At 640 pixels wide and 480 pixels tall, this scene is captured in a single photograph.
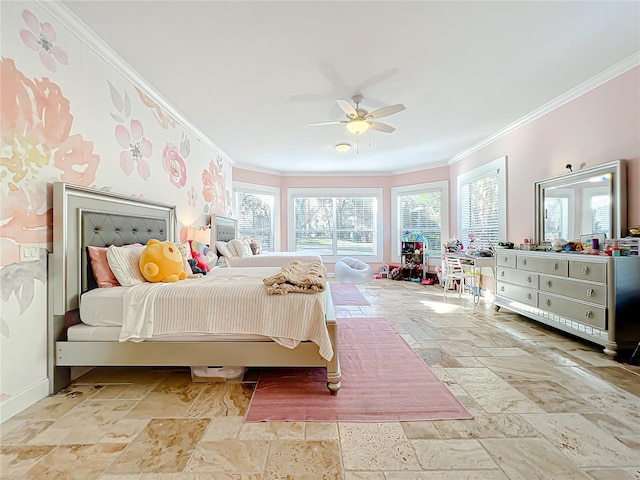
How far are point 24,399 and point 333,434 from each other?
1.96 metres

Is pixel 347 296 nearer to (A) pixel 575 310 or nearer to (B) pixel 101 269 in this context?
(A) pixel 575 310

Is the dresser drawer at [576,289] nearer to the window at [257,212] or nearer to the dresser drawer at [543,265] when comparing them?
the dresser drawer at [543,265]

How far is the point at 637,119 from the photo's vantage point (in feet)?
8.77

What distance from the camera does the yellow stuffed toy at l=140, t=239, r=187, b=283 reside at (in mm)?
2295

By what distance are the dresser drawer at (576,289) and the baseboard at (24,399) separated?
174 inches

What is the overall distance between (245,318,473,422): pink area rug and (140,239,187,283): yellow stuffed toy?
1.11 meters

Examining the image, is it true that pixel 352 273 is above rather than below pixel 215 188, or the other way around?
below

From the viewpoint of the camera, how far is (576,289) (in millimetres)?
2793

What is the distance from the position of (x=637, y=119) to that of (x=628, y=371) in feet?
7.34

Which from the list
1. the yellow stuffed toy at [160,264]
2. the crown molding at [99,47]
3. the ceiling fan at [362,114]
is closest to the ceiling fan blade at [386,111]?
the ceiling fan at [362,114]

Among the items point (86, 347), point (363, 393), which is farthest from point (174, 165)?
point (363, 393)

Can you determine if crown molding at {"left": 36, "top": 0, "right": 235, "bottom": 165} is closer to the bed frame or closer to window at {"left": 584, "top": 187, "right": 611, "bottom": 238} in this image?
the bed frame

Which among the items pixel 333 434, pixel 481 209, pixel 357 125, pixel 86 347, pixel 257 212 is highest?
pixel 357 125

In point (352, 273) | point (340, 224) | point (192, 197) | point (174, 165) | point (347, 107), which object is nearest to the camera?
point (347, 107)
